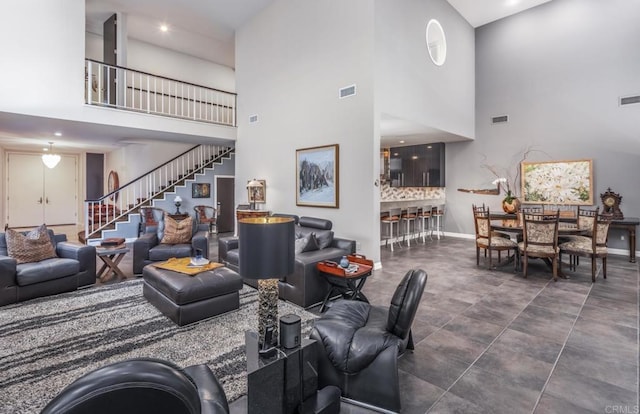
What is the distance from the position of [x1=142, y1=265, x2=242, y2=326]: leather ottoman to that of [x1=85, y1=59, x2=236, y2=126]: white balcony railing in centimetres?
500

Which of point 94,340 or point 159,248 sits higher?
point 159,248

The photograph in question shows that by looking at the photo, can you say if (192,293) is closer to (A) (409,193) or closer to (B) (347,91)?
(B) (347,91)

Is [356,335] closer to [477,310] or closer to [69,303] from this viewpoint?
[477,310]

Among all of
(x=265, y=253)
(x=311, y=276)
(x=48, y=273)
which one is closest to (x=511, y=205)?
(x=311, y=276)

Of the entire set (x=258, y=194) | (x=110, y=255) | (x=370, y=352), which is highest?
(x=258, y=194)

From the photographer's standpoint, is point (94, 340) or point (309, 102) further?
point (309, 102)

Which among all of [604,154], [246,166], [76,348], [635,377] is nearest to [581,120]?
[604,154]

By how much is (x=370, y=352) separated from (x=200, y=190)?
8672mm

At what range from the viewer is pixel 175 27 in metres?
8.70

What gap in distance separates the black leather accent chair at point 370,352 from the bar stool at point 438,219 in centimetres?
695

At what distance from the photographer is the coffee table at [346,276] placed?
3.63m

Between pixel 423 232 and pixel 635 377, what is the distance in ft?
20.5

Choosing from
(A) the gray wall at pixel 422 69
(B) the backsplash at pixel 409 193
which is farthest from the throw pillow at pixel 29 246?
(B) the backsplash at pixel 409 193

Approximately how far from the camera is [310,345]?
187 centimetres
